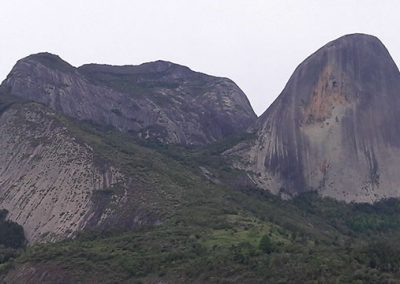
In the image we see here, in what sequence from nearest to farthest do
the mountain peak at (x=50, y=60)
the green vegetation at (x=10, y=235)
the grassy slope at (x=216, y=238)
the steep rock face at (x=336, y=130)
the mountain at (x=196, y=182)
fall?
the grassy slope at (x=216, y=238) → the mountain at (x=196, y=182) → the green vegetation at (x=10, y=235) → the steep rock face at (x=336, y=130) → the mountain peak at (x=50, y=60)

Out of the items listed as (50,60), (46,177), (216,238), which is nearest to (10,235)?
(46,177)

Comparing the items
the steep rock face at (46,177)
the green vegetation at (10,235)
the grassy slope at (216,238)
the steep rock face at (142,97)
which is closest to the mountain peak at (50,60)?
the steep rock face at (142,97)

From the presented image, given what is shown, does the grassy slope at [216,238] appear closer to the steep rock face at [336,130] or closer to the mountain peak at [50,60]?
the steep rock face at [336,130]

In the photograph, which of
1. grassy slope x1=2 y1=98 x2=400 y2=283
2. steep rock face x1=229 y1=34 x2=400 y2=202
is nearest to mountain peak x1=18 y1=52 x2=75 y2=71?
grassy slope x1=2 y1=98 x2=400 y2=283

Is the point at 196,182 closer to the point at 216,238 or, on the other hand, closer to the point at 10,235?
the point at 10,235

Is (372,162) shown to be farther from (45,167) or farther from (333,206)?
(45,167)
